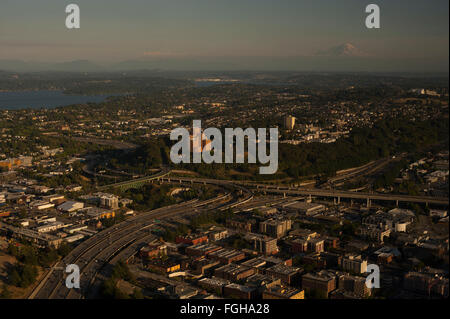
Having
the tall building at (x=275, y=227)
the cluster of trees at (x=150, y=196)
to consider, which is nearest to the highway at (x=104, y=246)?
the cluster of trees at (x=150, y=196)

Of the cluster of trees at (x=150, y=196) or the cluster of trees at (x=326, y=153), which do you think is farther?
the cluster of trees at (x=326, y=153)

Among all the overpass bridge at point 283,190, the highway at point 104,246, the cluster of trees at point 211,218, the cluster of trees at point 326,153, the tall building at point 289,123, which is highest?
the tall building at point 289,123

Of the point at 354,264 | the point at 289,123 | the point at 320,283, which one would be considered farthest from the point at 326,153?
the point at 320,283

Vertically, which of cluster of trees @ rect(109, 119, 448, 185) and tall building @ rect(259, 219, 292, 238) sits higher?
cluster of trees @ rect(109, 119, 448, 185)

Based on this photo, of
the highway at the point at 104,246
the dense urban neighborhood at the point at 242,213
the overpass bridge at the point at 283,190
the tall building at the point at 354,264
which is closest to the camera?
the dense urban neighborhood at the point at 242,213

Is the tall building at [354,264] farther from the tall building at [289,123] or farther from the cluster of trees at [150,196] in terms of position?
the tall building at [289,123]

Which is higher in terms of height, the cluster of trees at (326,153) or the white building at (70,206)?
the cluster of trees at (326,153)

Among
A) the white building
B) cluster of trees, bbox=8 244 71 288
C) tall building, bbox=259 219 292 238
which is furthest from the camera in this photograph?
the white building

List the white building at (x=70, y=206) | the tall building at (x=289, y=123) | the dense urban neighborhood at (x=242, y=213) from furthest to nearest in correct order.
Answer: the tall building at (x=289, y=123) → the white building at (x=70, y=206) → the dense urban neighborhood at (x=242, y=213)

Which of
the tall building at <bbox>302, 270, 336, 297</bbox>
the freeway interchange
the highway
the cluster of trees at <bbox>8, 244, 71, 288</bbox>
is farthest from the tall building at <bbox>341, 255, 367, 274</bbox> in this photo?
the cluster of trees at <bbox>8, 244, 71, 288</bbox>

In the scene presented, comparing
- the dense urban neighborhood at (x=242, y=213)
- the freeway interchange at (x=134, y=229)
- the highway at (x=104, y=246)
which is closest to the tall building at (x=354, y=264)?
the dense urban neighborhood at (x=242, y=213)

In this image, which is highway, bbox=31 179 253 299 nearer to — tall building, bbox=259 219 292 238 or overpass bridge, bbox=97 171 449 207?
overpass bridge, bbox=97 171 449 207

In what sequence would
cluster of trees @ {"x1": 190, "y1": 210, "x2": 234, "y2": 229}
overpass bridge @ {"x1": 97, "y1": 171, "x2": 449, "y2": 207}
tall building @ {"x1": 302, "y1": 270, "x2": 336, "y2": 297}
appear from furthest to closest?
overpass bridge @ {"x1": 97, "y1": 171, "x2": 449, "y2": 207} → cluster of trees @ {"x1": 190, "y1": 210, "x2": 234, "y2": 229} → tall building @ {"x1": 302, "y1": 270, "x2": 336, "y2": 297}
